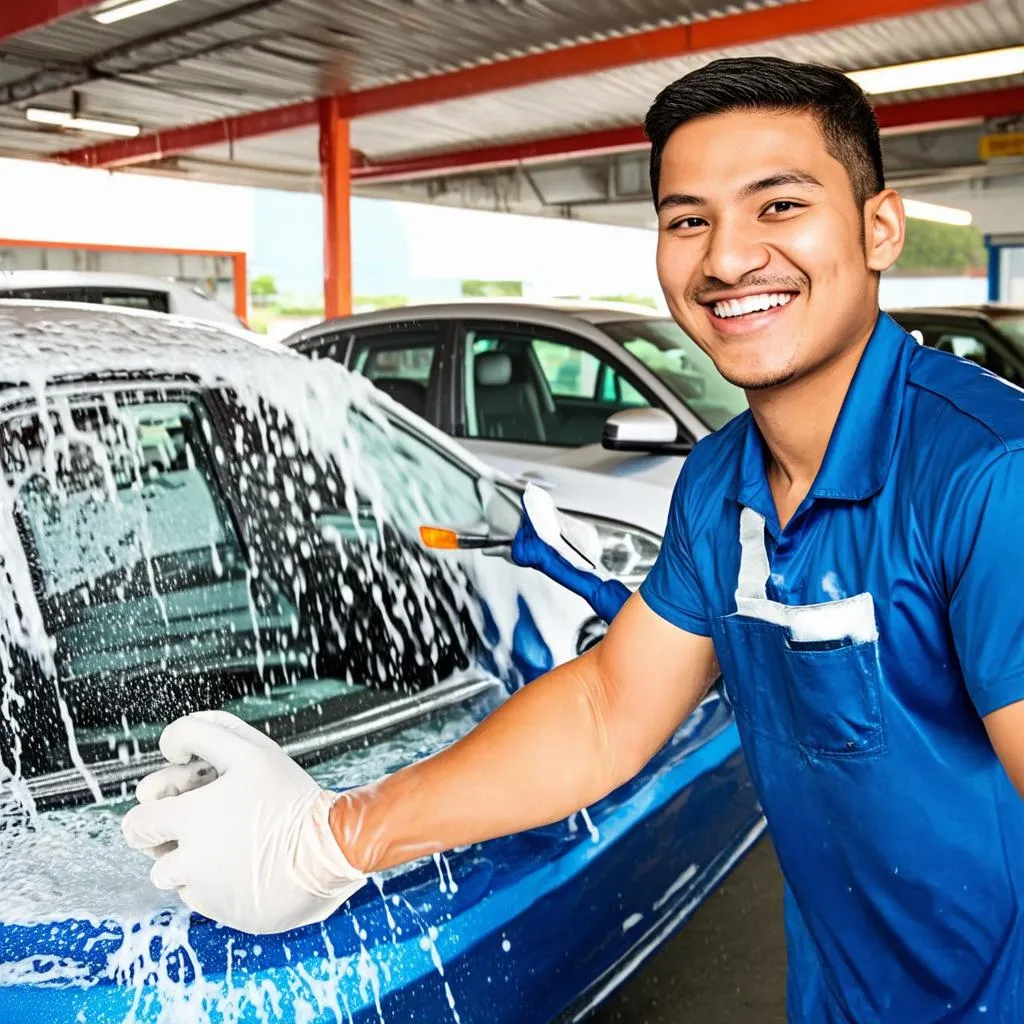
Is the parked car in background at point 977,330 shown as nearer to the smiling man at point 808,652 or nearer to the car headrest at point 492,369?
the car headrest at point 492,369

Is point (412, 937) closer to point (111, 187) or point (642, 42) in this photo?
point (642, 42)

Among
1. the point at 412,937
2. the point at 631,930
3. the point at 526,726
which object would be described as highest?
the point at 526,726

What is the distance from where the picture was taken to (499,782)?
1548 mm

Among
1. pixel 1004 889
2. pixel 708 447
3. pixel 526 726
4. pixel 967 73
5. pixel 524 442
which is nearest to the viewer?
pixel 1004 889

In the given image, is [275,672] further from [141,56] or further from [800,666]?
[141,56]

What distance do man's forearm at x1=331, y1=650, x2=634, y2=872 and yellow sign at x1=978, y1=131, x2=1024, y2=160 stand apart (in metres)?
13.8

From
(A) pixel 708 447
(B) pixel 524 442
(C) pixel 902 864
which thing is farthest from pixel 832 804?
(B) pixel 524 442

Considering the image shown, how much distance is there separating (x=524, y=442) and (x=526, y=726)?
359 centimetres

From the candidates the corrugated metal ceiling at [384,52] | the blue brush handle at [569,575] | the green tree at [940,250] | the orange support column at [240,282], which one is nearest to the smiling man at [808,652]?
the blue brush handle at [569,575]

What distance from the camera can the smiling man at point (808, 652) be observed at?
1280 millimetres

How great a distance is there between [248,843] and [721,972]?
179 cm

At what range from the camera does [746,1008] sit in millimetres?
2744

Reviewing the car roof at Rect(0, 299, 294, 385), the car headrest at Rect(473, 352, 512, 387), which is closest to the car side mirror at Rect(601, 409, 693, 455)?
the car headrest at Rect(473, 352, 512, 387)

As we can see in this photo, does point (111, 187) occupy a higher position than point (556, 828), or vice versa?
point (111, 187)
